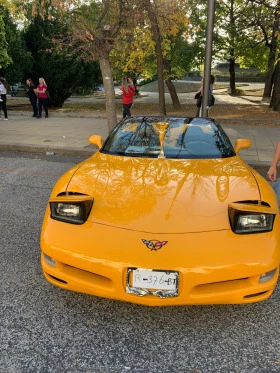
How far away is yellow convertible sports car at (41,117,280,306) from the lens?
7.11 feet

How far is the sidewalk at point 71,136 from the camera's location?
27.3 ft

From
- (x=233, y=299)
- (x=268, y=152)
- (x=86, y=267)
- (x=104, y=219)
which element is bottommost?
(x=268, y=152)

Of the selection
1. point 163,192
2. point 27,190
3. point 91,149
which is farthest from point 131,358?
point 91,149

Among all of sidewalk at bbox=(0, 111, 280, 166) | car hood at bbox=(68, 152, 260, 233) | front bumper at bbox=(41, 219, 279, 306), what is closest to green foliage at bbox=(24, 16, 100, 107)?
sidewalk at bbox=(0, 111, 280, 166)

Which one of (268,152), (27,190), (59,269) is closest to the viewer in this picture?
(59,269)

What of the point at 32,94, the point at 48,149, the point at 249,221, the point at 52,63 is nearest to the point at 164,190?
the point at 249,221

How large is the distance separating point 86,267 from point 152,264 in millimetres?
442

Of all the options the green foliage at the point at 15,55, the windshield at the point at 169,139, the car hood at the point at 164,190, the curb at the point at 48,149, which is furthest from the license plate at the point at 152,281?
the green foliage at the point at 15,55

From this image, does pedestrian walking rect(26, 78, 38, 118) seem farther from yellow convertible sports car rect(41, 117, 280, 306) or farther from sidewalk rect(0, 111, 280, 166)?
yellow convertible sports car rect(41, 117, 280, 306)

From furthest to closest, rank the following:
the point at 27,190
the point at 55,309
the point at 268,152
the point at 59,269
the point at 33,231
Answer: the point at 268,152 → the point at 27,190 → the point at 33,231 → the point at 55,309 → the point at 59,269

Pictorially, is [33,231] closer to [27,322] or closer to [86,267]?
[27,322]

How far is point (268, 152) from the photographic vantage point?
321 inches

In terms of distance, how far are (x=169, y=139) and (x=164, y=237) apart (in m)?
1.71

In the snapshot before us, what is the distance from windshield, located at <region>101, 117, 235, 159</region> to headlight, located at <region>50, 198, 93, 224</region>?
115cm
